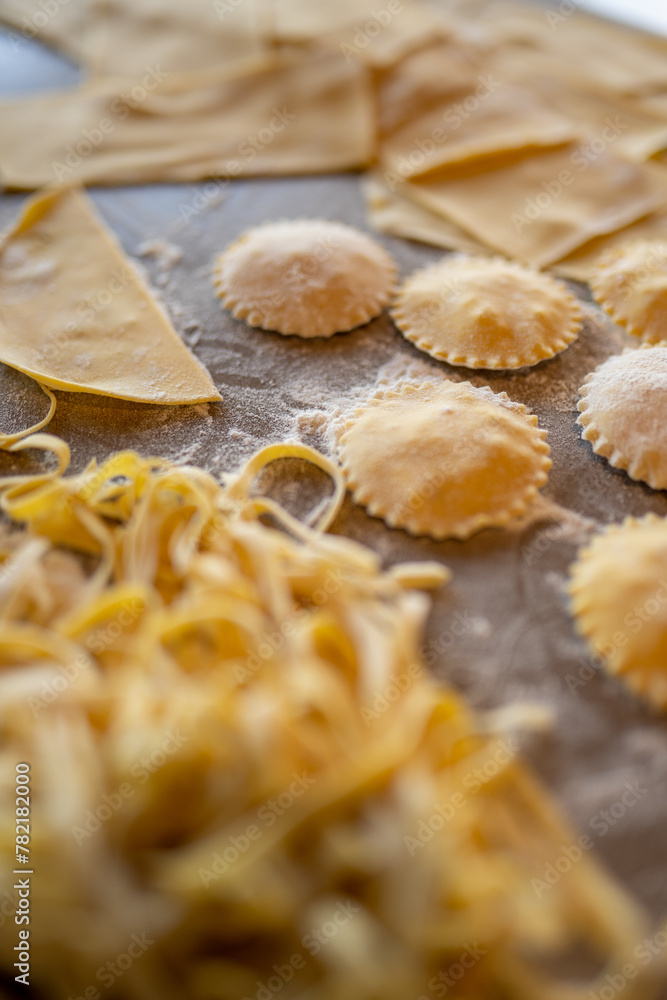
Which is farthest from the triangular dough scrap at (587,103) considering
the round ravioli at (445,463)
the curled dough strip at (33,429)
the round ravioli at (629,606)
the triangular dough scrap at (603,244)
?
the curled dough strip at (33,429)

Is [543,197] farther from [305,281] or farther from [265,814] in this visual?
[265,814]

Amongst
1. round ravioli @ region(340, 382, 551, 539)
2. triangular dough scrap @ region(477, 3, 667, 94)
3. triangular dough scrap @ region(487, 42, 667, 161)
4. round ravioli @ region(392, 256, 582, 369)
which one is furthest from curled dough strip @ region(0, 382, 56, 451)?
triangular dough scrap @ region(477, 3, 667, 94)

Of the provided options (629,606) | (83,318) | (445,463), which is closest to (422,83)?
(83,318)

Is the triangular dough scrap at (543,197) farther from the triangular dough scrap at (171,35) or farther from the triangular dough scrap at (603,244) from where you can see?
the triangular dough scrap at (171,35)

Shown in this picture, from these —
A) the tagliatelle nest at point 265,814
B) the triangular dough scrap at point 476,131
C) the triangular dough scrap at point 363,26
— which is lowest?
the tagliatelle nest at point 265,814

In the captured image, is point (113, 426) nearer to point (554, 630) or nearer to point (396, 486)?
point (396, 486)

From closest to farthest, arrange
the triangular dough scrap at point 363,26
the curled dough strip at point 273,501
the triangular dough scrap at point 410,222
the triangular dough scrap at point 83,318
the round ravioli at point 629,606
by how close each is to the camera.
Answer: the round ravioli at point 629,606
the curled dough strip at point 273,501
the triangular dough scrap at point 83,318
the triangular dough scrap at point 410,222
the triangular dough scrap at point 363,26
